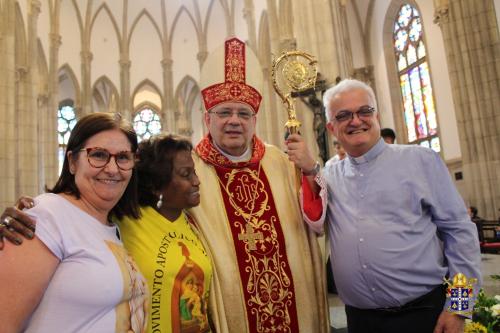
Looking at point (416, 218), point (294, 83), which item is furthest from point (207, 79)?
point (416, 218)

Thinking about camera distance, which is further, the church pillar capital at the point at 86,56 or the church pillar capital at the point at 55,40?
the church pillar capital at the point at 86,56

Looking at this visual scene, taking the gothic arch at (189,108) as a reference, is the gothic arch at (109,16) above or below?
above

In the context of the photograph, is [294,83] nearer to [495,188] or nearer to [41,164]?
[495,188]

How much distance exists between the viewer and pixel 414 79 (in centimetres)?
1378

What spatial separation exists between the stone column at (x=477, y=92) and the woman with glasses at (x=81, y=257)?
10.3 meters

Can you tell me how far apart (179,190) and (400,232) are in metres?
0.88

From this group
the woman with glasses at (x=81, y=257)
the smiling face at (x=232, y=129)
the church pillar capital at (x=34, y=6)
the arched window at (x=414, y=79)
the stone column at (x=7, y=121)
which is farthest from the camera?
the church pillar capital at (x=34, y=6)

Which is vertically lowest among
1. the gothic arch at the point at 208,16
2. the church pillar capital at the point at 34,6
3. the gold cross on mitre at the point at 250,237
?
the gold cross on mitre at the point at 250,237

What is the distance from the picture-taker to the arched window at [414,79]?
13.1 meters

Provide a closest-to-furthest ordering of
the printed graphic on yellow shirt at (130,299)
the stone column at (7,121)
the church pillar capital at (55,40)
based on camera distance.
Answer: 1. the printed graphic on yellow shirt at (130,299)
2. the stone column at (7,121)
3. the church pillar capital at (55,40)

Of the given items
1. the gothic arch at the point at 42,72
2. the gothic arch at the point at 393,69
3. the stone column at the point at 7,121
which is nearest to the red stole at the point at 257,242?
the stone column at the point at 7,121

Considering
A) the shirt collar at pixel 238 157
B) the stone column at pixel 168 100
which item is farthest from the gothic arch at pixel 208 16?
the shirt collar at pixel 238 157

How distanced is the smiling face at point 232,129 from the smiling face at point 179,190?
15.1 inches

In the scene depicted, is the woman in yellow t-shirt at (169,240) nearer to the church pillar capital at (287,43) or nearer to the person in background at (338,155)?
the person in background at (338,155)
